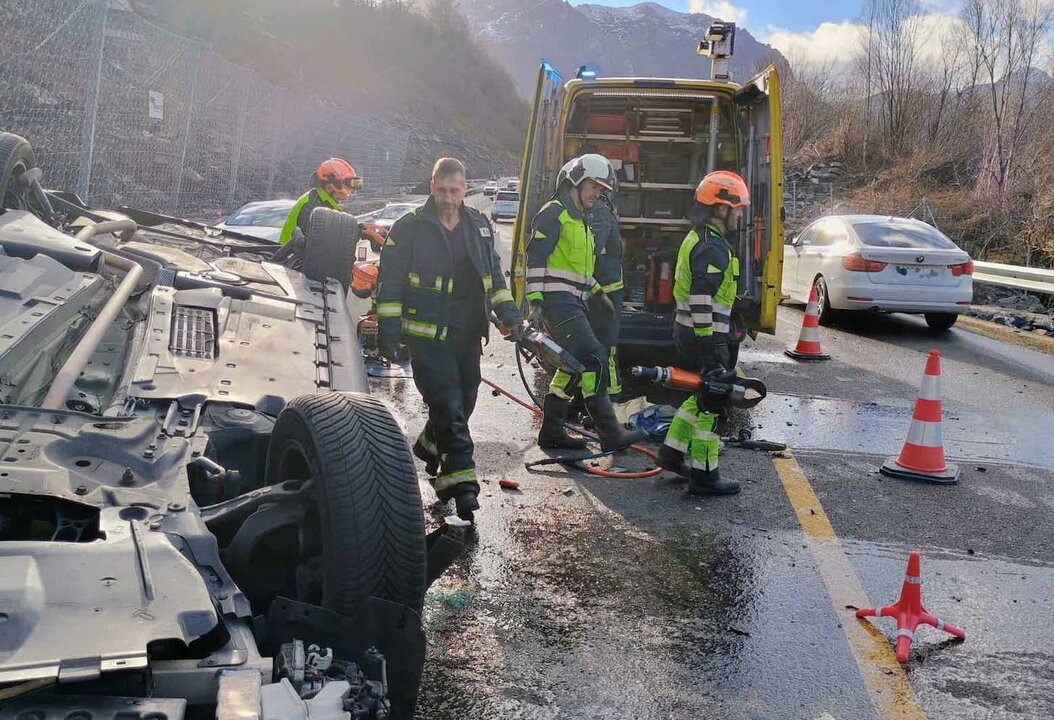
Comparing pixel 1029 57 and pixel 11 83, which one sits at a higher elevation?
pixel 1029 57

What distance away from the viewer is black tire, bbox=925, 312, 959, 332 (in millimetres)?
12422

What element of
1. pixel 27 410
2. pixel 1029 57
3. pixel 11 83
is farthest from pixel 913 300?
pixel 1029 57

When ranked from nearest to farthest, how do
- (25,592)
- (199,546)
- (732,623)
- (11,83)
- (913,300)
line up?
(25,592) < (199,546) < (732,623) < (11,83) < (913,300)

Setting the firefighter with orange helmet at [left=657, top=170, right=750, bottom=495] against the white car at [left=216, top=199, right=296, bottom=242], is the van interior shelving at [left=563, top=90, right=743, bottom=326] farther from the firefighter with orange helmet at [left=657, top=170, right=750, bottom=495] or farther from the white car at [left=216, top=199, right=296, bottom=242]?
the white car at [left=216, top=199, right=296, bottom=242]

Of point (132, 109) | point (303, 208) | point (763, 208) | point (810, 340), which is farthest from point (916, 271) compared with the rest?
point (132, 109)

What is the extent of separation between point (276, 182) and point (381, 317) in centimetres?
1461

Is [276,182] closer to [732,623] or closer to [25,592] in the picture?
[732,623]

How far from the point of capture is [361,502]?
278cm

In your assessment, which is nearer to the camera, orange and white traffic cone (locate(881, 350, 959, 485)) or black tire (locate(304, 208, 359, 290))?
black tire (locate(304, 208, 359, 290))

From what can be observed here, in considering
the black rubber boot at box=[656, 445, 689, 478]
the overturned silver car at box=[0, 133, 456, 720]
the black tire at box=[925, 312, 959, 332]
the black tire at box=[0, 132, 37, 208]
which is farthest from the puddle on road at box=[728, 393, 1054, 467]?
the black tire at box=[0, 132, 37, 208]

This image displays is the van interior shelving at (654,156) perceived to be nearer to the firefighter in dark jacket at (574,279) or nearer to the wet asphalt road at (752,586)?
the wet asphalt road at (752,586)

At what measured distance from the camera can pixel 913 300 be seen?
38.8 ft

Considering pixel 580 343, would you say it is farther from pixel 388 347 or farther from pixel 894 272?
pixel 894 272

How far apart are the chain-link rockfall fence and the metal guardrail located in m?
11.2
